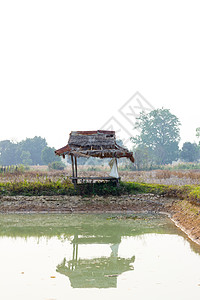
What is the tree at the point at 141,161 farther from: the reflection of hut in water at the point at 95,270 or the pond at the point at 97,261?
the reflection of hut in water at the point at 95,270

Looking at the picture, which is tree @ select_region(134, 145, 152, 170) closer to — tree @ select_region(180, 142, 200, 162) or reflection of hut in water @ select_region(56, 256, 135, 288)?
tree @ select_region(180, 142, 200, 162)

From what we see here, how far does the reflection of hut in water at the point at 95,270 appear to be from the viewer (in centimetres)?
459

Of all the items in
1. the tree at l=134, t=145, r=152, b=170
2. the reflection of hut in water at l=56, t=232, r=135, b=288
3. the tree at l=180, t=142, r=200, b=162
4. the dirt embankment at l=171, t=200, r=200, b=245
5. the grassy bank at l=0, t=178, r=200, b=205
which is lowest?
the reflection of hut in water at l=56, t=232, r=135, b=288

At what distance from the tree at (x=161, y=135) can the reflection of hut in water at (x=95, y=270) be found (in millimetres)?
47898

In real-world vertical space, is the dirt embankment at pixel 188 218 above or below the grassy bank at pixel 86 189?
below

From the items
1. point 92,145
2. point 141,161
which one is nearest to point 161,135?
point 141,161

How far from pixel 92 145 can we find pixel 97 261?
767cm

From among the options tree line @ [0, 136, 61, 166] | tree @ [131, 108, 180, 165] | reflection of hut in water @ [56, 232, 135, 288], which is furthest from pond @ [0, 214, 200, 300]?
tree line @ [0, 136, 61, 166]

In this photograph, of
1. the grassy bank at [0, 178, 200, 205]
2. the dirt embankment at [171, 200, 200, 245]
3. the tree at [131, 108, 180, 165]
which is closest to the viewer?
the dirt embankment at [171, 200, 200, 245]

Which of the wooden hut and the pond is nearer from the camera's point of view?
the pond

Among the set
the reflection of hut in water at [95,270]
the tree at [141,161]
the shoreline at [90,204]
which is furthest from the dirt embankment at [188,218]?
the tree at [141,161]

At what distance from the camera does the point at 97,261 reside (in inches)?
226

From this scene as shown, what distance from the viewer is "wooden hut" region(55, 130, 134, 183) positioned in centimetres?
1284

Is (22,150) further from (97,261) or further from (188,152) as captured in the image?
(97,261)
